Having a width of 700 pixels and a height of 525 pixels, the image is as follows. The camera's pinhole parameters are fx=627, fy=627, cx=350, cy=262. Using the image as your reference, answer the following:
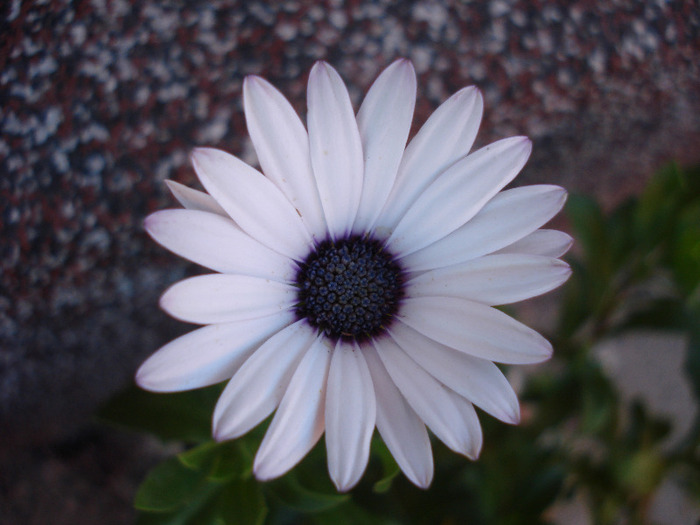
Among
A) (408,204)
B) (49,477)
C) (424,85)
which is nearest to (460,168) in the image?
(408,204)

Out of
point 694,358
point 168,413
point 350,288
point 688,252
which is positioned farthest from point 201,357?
point 694,358

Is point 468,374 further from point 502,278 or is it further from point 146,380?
point 146,380

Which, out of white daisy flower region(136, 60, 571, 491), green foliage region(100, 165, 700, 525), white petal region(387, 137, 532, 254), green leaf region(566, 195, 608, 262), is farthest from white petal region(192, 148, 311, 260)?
green leaf region(566, 195, 608, 262)

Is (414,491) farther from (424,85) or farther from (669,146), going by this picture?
(669,146)

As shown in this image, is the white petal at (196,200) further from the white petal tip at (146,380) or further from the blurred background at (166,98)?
the blurred background at (166,98)

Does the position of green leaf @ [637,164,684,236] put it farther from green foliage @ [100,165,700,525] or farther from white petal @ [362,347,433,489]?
white petal @ [362,347,433,489]

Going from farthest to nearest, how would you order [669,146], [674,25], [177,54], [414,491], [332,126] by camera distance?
[669,146] → [414,491] → [674,25] → [177,54] → [332,126]
